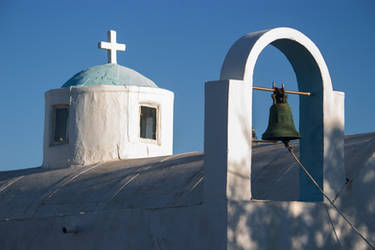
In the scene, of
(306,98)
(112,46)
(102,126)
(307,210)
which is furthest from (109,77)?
(307,210)

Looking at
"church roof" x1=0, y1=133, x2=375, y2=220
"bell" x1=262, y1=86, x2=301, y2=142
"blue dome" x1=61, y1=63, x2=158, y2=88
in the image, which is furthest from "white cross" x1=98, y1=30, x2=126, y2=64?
"bell" x1=262, y1=86, x2=301, y2=142

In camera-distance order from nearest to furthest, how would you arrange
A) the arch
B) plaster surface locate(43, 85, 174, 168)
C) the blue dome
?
the arch, plaster surface locate(43, 85, 174, 168), the blue dome

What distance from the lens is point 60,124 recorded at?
671 inches

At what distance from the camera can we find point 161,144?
1700 cm

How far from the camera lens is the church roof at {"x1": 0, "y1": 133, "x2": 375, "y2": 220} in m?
10.8

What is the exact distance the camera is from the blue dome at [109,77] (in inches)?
672

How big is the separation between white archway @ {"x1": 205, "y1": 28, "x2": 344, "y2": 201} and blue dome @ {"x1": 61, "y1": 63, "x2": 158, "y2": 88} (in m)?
7.75

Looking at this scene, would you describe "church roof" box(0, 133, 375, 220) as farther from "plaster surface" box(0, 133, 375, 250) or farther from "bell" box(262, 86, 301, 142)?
"bell" box(262, 86, 301, 142)

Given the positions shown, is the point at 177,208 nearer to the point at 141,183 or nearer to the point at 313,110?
the point at 313,110

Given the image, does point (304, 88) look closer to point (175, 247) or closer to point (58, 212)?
point (175, 247)

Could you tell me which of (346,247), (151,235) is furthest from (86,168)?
(346,247)

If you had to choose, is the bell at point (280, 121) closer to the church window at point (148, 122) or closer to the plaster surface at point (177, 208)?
the plaster surface at point (177, 208)

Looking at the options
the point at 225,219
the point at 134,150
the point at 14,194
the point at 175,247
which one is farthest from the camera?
the point at 134,150

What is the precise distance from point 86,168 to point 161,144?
2.28 metres
